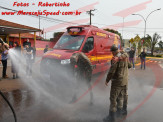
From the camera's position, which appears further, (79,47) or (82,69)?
(79,47)

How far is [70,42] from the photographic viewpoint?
7285mm

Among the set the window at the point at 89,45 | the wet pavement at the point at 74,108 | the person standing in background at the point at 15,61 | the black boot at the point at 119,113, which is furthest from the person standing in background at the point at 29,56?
the black boot at the point at 119,113

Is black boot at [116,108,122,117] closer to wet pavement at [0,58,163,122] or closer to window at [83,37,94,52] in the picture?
wet pavement at [0,58,163,122]

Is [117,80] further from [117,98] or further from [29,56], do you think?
[29,56]

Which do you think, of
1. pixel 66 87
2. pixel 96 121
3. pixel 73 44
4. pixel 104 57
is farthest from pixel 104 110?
pixel 104 57

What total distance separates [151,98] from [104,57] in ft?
14.9

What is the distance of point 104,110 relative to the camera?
13.3 ft

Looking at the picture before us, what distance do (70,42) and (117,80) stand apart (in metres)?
4.21

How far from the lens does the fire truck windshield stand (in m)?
7.04

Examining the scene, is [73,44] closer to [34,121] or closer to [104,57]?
[104,57]

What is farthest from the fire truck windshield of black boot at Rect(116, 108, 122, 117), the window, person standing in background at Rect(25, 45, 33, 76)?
black boot at Rect(116, 108, 122, 117)

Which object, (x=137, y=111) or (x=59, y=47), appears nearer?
(x=137, y=111)

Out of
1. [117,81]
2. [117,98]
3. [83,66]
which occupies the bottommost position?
[117,98]

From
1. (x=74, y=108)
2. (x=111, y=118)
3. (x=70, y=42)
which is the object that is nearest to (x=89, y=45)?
(x=70, y=42)
